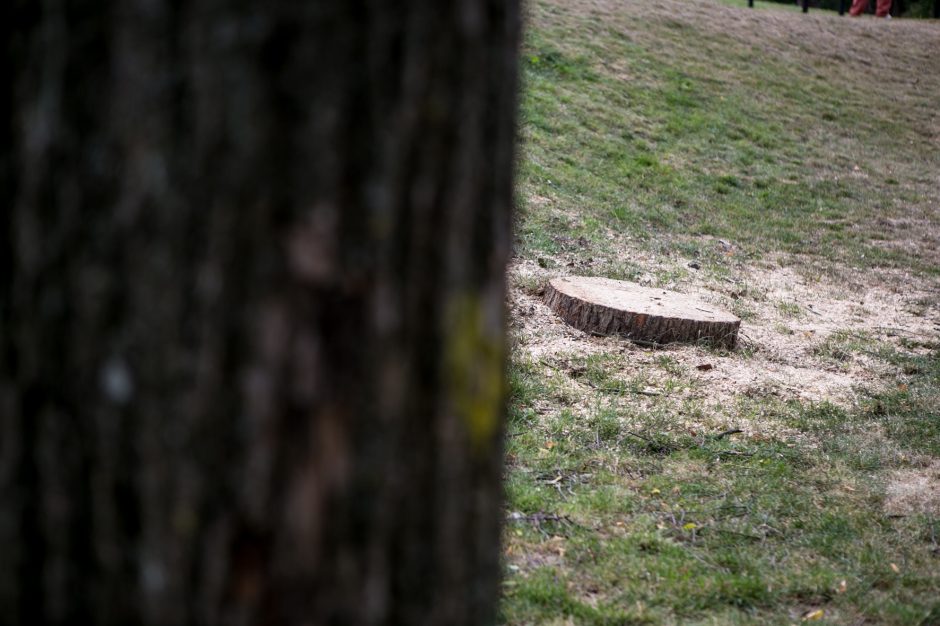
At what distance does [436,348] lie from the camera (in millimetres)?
1078

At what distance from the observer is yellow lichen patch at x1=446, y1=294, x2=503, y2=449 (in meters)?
1.10

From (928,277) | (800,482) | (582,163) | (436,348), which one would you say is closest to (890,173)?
(928,277)

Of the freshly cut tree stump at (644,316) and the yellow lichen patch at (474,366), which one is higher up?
the yellow lichen patch at (474,366)

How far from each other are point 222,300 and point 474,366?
33 centimetres

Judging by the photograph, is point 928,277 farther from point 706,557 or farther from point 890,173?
point 706,557

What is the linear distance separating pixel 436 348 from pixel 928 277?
10.2 metres

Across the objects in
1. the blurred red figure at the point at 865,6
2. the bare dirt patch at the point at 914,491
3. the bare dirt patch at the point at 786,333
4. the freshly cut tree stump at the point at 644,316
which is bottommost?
the bare dirt patch at the point at 786,333

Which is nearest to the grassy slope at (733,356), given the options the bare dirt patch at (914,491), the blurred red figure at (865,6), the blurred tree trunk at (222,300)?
the bare dirt patch at (914,491)

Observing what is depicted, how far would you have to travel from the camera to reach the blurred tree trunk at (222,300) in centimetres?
98

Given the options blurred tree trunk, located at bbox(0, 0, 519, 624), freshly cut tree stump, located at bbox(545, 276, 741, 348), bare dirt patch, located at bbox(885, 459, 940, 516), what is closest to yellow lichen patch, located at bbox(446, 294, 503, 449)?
blurred tree trunk, located at bbox(0, 0, 519, 624)

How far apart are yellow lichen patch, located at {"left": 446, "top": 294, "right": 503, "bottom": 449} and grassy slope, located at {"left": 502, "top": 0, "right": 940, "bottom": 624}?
2302 mm

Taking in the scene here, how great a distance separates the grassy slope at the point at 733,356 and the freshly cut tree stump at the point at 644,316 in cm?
36

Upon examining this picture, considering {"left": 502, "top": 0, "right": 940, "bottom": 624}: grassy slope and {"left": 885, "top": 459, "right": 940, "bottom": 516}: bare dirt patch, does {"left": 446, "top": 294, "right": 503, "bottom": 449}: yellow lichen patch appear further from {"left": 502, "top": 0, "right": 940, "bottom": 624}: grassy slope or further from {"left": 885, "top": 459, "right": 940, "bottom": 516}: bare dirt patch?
{"left": 885, "top": 459, "right": 940, "bottom": 516}: bare dirt patch

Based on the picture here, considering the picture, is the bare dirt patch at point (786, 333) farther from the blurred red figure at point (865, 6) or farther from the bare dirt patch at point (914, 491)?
the blurred red figure at point (865, 6)
